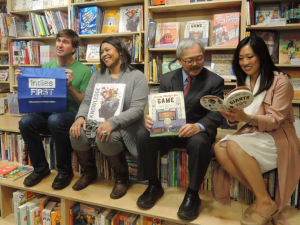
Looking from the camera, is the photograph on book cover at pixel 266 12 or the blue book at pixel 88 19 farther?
the blue book at pixel 88 19

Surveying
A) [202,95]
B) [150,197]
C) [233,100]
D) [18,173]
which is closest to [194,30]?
[202,95]

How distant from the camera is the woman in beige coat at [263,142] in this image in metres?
1.36

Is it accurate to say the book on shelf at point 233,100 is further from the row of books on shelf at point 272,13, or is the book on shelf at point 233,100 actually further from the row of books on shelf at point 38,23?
the row of books on shelf at point 38,23

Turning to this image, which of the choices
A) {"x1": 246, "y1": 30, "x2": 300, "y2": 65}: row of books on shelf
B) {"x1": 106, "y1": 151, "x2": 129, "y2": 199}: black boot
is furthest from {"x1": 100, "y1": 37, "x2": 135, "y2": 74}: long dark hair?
{"x1": 246, "y1": 30, "x2": 300, "y2": 65}: row of books on shelf

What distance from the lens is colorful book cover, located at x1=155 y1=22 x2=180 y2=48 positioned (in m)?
2.52

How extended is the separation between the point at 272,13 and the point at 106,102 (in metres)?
1.76

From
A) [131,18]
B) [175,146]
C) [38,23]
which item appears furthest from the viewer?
[38,23]

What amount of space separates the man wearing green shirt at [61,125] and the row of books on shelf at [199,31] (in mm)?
804

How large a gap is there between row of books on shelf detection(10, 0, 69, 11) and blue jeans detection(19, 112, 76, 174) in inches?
64.5

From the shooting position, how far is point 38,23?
→ 9.66 feet

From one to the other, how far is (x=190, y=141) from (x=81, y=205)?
95 centimetres

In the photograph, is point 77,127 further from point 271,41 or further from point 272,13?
point 272,13

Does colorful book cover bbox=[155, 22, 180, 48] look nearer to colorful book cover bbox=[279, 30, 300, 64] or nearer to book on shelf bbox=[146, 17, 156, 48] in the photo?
book on shelf bbox=[146, 17, 156, 48]

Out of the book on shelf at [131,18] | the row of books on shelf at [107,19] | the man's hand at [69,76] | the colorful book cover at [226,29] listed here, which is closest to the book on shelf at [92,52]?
the row of books on shelf at [107,19]
